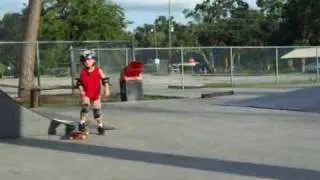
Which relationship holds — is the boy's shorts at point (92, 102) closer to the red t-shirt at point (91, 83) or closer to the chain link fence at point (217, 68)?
the red t-shirt at point (91, 83)

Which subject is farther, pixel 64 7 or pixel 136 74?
pixel 64 7

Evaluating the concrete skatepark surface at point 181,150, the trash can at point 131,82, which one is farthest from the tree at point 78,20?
the concrete skatepark surface at point 181,150

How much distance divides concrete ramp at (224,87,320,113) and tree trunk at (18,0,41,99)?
24.7ft

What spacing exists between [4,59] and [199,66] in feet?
67.5

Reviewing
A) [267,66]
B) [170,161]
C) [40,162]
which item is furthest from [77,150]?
[267,66]

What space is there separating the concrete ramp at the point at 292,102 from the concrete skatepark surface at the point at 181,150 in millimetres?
1528

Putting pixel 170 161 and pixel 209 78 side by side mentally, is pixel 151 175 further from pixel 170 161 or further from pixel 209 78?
pixel 209 78

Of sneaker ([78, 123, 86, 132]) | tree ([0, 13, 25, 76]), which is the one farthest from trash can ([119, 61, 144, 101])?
sneaker ([78, 123, 86, 132])

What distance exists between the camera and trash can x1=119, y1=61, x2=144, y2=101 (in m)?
23.7

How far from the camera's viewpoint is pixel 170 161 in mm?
10062

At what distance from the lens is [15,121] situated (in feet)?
44.2

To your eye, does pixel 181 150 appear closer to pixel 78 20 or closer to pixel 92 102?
pixel 92 102

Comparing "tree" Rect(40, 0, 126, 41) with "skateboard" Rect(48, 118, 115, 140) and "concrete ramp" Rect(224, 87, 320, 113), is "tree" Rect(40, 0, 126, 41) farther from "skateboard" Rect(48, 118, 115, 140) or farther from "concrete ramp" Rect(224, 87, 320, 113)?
"skateboard" Rect(48, 118, 115, 140)

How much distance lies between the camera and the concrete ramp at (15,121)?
43.8 ft
